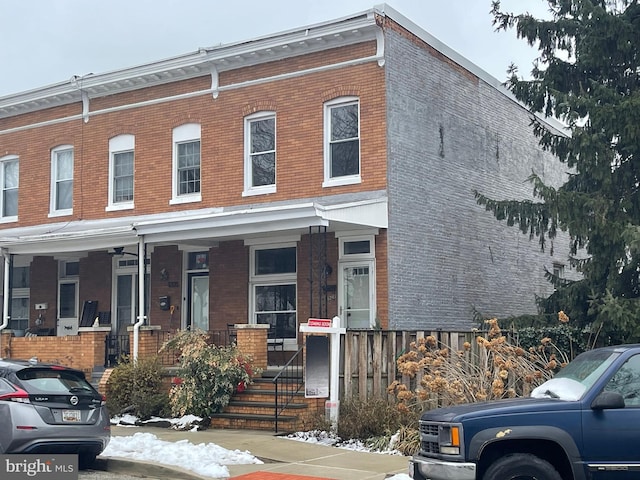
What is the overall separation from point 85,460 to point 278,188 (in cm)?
888

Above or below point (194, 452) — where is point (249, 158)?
above

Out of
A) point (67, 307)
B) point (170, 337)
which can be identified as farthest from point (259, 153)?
point (67, 307)

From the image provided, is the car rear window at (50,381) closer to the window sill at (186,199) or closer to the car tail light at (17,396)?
the car tail light at (17,396)

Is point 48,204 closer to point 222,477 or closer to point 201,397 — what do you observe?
point 201,397

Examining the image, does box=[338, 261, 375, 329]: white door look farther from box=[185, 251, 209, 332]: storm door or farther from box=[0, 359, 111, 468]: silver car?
box=[0, 359, 111, 468]: silver car

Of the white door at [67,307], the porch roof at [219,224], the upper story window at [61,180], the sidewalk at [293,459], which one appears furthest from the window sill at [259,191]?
the white door at [67,307]

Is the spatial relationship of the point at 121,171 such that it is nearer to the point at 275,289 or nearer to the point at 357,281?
the point at 275,289

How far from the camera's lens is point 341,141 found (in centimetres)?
1819

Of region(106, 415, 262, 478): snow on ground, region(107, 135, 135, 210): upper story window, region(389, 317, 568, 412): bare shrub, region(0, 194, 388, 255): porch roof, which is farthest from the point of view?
region(107, 135, 135, 210): upper story window

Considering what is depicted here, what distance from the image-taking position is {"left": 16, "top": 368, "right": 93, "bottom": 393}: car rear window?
10703mm

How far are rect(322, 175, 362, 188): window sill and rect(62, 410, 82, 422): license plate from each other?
341 inches

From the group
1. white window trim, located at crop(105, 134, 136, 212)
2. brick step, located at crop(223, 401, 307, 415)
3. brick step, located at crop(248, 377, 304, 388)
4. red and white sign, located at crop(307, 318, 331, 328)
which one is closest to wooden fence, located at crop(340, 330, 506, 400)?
red and white sign, located at crop(307, 318, 331, 328)

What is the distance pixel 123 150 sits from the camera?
71.4 feet

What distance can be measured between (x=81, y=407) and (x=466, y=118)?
12.8 m
